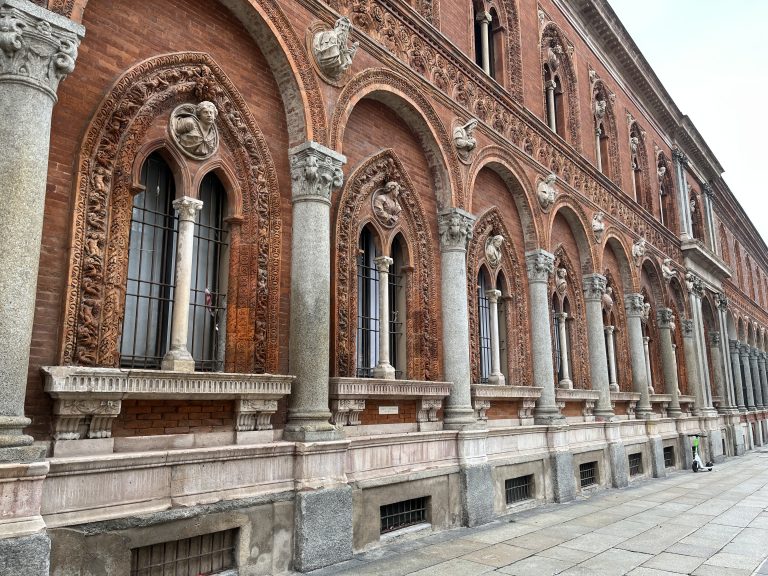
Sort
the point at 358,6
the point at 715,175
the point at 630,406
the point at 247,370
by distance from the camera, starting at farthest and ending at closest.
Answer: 1. the point at 715,175
2. the point at 630,406
3. the point at 358,6
4. the point at 247,370

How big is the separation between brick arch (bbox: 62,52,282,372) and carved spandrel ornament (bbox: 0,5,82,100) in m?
0.67

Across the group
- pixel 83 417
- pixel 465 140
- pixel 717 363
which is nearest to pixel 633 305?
pixel 465 140

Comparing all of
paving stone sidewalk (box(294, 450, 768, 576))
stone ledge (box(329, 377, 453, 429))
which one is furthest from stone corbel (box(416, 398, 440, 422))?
paving stone sidewalk (box(294, 450, 768, 576))

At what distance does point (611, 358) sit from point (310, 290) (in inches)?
500

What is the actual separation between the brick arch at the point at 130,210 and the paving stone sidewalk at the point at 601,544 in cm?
315

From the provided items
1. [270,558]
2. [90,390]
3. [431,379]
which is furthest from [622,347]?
[90,390]

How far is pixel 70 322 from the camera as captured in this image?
18.3 feet

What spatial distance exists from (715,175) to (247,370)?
2915cm

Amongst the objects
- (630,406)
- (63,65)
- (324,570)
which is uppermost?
(63,65)

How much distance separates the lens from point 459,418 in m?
9.98

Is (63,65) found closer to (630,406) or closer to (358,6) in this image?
(358,6)

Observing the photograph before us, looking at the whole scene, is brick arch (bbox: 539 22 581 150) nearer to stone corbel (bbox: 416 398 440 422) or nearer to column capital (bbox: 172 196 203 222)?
stone corbel (bbox: 416 398 440 422)

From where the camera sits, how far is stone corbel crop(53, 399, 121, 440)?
529cm

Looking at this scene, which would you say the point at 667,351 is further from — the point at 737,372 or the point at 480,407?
the point at 480,407
